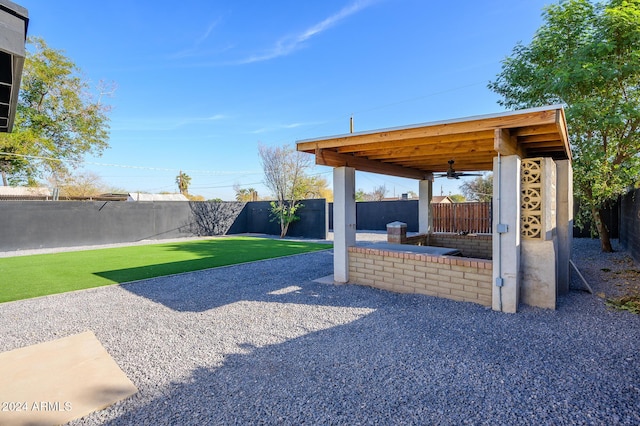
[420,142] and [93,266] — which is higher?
[420,142]

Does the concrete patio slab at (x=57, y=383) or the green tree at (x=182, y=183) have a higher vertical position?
the green tree at (x=182, y=183)

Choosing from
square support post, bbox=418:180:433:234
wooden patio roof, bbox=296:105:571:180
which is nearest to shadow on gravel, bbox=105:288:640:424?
wooden patio roof, bbox=296:105:571:180

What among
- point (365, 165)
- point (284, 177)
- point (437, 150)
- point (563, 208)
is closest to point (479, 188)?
point (284, 177)

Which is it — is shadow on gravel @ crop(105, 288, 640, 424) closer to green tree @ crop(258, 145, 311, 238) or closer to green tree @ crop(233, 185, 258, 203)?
green tree @ crop(258, 145, 311, 238)

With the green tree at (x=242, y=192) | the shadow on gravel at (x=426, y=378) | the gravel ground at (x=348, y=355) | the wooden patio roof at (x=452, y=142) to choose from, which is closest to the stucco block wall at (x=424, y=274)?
the gravel ground at (x=348, y=355)

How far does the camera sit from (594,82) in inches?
299

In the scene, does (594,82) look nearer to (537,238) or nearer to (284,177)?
(537,238)

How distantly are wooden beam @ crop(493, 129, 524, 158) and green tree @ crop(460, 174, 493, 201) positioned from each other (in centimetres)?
2088

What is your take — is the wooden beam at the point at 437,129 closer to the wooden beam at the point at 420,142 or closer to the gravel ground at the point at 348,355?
the wooden beam at the point at 420,142

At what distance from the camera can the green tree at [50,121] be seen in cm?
1565

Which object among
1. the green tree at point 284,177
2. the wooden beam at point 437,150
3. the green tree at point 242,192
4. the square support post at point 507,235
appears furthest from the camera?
the green tree at point 242,192

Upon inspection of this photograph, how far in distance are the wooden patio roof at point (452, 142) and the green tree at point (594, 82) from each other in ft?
8.67

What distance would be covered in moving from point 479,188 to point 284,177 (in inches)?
738

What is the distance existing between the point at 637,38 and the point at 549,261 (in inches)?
264
